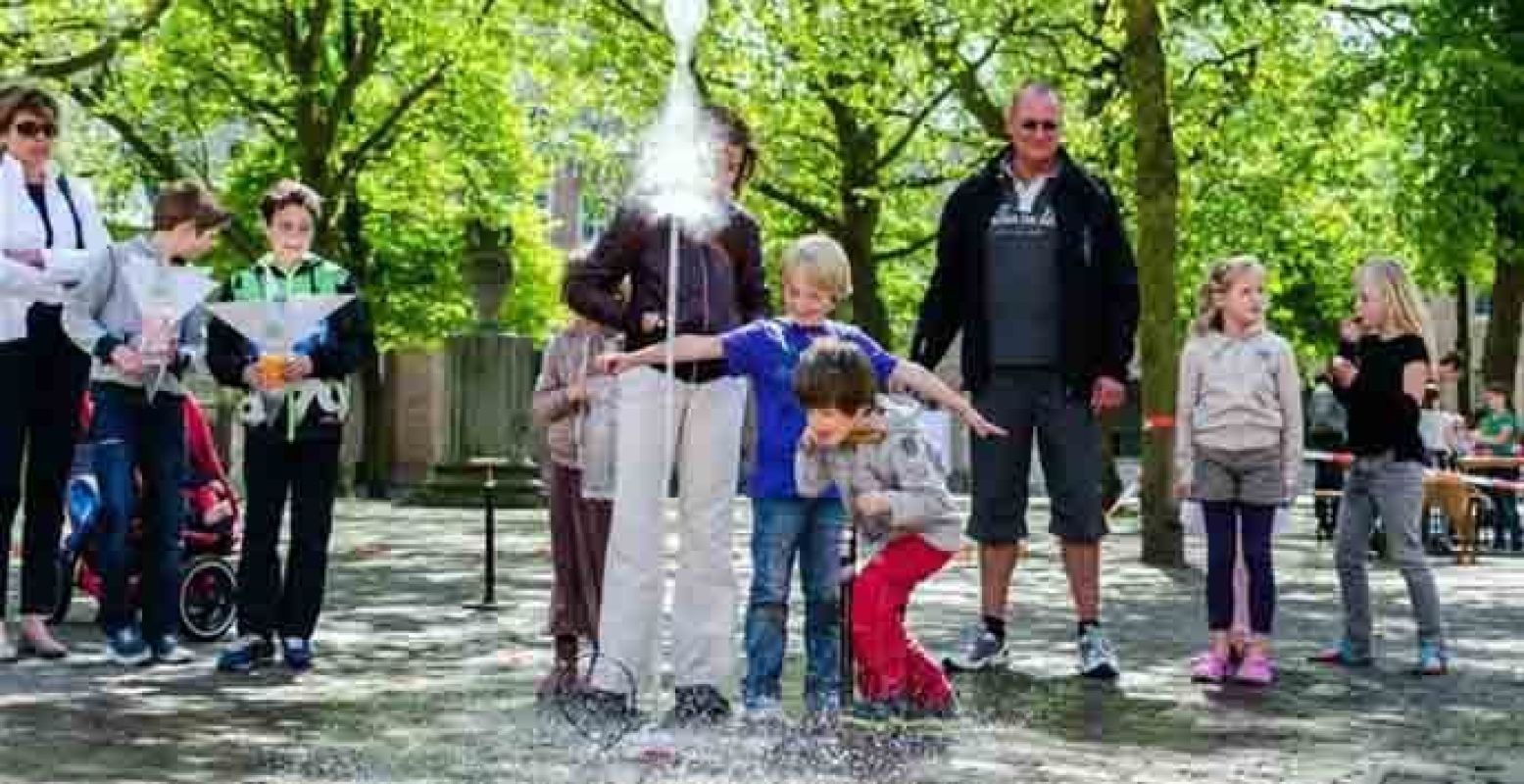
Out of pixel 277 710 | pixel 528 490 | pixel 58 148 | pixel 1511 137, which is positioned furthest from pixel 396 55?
pixel 277 710

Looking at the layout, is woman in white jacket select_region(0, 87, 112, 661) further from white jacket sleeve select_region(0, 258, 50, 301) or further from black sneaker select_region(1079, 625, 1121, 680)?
black sneaker select_region(1079, 625, 1121, 680)

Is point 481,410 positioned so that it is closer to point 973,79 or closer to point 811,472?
point 973,79

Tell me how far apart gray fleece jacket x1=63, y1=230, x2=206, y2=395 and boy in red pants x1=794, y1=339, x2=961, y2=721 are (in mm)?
3143

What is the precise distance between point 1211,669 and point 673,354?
2.89 metres

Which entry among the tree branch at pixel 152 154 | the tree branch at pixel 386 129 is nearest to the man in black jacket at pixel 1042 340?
the tree branch at pixel 152 154

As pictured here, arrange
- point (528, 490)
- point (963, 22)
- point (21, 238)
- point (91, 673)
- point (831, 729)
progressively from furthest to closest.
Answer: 1. point (528, 490)
2. point (963, 22)
3. point (21, 238)
4. point (91, 673)
5. point (831, 729)

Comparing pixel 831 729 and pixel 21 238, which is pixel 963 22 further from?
pixel 831 729

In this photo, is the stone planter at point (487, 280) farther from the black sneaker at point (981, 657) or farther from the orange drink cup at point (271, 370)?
the black sneaker at point (981, 657)

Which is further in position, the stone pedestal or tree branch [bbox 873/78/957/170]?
tree branch [bbox 873/78/957/170]

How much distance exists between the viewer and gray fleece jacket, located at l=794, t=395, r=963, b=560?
789cm

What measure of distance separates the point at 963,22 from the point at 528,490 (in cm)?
842

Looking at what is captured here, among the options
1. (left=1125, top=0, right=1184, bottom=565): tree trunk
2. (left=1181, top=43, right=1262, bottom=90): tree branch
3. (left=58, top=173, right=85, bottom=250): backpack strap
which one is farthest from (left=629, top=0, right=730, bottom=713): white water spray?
(left=1181, top=43, right=1262, bottom=90): tree branch

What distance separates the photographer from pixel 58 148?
9.91m

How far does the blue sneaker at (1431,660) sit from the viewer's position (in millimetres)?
9898
